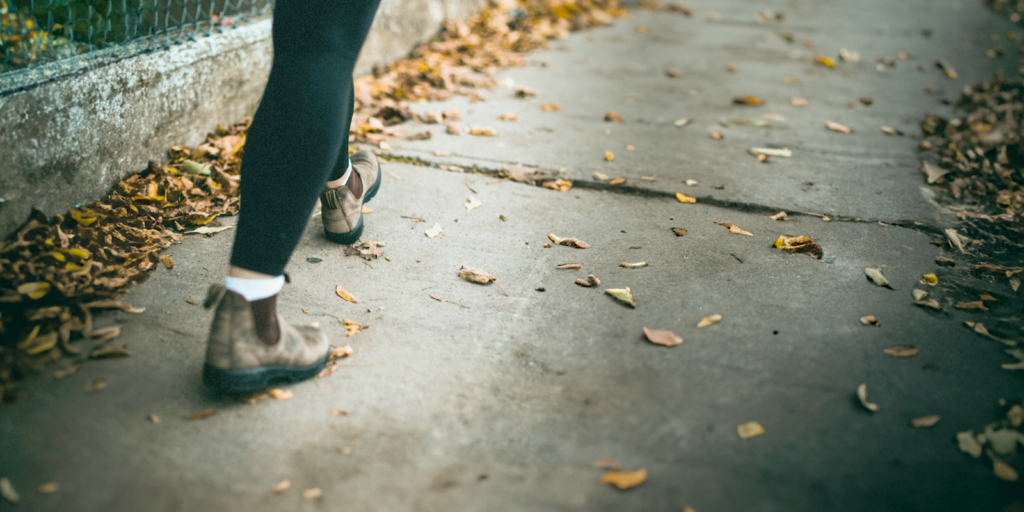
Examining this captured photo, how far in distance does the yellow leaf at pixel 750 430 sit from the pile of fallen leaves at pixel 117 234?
1544mm

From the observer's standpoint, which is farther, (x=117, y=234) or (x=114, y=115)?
(x=114, y=115)

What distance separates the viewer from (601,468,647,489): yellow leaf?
1.27 meters

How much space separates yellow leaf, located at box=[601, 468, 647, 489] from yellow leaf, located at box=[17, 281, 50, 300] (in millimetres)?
1496

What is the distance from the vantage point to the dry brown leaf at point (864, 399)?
4.82 ft

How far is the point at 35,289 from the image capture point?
159 centimetres

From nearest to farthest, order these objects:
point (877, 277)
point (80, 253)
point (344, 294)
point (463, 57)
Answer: point (80, 253), point (344, 294), point (877, 277), point (463, 57)

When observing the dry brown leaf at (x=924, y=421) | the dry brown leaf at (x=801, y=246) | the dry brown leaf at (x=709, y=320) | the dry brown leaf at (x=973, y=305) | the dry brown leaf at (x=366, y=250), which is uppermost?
the dry brown leaf at (x=973, y=305)

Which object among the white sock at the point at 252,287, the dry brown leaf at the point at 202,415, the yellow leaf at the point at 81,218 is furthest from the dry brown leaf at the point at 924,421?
the yellow leaf at the point at 81,218

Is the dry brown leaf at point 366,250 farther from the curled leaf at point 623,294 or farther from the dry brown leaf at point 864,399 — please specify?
the dry brown leaf at point 864,399

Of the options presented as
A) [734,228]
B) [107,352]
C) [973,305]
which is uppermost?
[973,305]

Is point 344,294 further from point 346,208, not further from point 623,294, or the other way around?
point 623,294

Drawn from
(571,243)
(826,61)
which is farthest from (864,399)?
(826,61)

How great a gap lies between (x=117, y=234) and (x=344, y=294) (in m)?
0.77

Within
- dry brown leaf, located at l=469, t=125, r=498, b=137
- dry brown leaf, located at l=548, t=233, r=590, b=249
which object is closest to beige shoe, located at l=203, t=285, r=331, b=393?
dry brown leaf, located at l=548, t=233, r=590, b=249
